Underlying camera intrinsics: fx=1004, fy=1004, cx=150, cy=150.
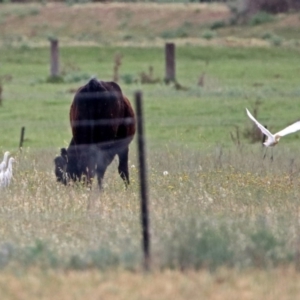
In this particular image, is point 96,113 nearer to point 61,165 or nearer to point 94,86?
point 94,86

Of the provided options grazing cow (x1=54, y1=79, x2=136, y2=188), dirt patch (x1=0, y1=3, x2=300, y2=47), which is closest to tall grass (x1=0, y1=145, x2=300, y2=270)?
grazing cow (x1=54, y1=79, x2=136, y2=188)

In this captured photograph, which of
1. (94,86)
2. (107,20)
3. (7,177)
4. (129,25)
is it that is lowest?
(7,177)

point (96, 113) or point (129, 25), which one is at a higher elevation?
point (129, 25)

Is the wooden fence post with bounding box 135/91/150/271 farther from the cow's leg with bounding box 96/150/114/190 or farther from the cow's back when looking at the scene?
the cow's leg with bounding box 96/150/114/190

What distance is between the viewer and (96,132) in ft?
39.4

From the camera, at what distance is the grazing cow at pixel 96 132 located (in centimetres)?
1168

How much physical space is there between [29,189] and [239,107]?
1259 cm

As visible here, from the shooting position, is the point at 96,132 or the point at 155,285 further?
the point at 96,132

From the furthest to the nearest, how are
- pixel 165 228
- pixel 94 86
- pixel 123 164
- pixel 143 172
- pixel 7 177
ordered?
pixel 123 164 → pixel 7 177 → pixel 94 86 → pixel 165 228 → pixel 143 172

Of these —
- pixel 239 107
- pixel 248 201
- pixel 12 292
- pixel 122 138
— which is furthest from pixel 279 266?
pixel 239 107

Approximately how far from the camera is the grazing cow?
38.3ft

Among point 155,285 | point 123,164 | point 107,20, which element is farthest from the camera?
point 107,20

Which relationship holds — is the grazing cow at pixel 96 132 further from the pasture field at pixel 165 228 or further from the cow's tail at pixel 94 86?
the pasture field at pixel 165 228

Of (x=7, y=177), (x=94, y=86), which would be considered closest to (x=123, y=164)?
(x=94, y=86)
